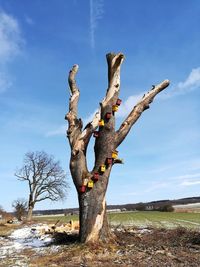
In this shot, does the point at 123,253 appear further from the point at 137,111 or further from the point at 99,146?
the point at 137,111

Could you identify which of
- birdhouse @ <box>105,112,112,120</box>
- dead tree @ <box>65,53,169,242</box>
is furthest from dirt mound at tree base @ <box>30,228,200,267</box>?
birdhouse @ <box>105,112,112,120</box>

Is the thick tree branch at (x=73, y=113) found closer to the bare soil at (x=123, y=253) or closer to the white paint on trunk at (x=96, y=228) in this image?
the white paint on trunk at (x=96, y=228)

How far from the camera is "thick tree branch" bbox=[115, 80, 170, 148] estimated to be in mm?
11984

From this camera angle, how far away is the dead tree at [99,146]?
11.0 m

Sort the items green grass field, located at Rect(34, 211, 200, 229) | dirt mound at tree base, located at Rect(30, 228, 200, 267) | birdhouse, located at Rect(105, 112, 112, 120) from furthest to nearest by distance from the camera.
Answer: green grass field, located at Rect(34, 211, 200, 229), birdhouse, located at Rect(105, 112, 112, 120), dirt mound at tree base, located at Rect(30, 228, 200, 267)

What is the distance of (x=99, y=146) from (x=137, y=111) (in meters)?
1.76

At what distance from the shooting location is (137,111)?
1248 cm

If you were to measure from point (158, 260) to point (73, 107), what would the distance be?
5887 mm

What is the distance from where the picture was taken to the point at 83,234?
35.6ft

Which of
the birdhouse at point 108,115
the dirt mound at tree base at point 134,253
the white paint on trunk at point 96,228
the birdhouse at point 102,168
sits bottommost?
the dirt mound at tree base at point 134,253

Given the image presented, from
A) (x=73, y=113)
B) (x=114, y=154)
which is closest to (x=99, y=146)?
(x=114, y=154)

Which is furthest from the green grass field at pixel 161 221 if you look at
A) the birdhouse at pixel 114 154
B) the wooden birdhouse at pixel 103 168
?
the wooden birdhouse at pixel 103 168

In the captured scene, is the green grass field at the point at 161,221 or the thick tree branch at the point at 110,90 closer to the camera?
the thick tree branch at the point at 110,90

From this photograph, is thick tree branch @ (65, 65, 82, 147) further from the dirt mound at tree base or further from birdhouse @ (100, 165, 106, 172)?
the dirt mound at tree base
